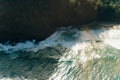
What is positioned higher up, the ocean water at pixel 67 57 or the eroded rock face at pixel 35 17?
the eroded rock face at pixel 35 17

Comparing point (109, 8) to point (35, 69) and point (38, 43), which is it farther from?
point (35, 69)

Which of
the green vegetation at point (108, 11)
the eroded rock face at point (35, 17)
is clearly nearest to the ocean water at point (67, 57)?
the eroded rock face at point (35, 17)

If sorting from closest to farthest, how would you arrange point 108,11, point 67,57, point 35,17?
point 67,57
point 35,17
point 108,11

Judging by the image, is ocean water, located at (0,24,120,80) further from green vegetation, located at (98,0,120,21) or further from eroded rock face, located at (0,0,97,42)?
green vegetation, located at (98,0,120,21)

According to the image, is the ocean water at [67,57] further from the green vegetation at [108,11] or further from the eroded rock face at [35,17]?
the green vegetation at [108,11]

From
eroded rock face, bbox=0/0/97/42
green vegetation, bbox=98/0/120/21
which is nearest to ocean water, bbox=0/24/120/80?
eroded rock face, bbox=0/0/97/42

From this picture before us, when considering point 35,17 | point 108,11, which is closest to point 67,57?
point 35,17

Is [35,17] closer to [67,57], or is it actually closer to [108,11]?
[67,57]
